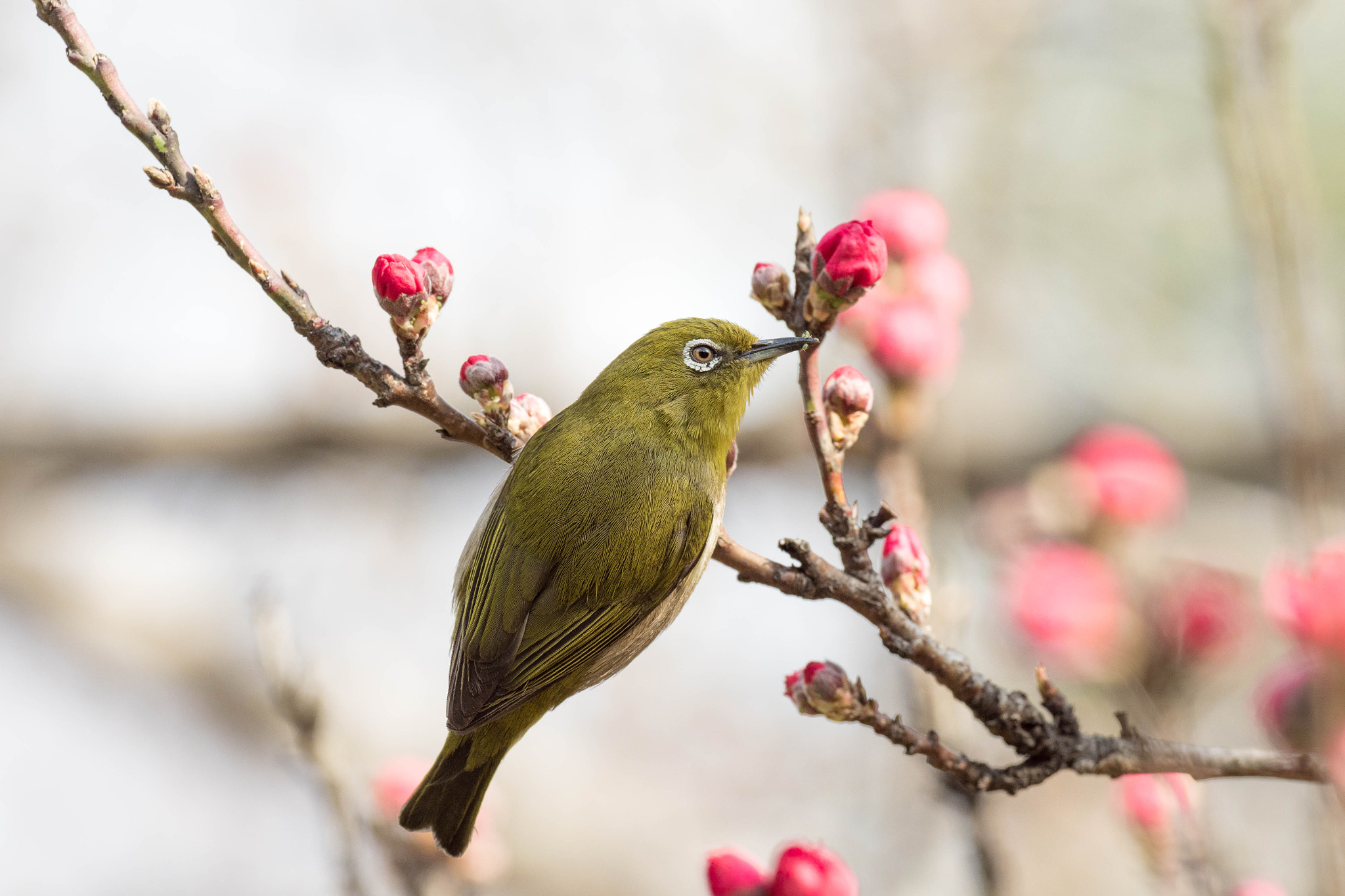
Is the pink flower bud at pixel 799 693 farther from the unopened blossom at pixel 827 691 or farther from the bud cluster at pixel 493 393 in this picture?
the bud cluster at pixel 493 393

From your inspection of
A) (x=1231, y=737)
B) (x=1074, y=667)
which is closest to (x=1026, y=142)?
(x=1231, y=737)

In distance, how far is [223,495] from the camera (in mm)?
8672

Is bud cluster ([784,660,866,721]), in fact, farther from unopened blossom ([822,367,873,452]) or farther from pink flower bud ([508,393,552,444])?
pink flower bud ([508,393,552,444])

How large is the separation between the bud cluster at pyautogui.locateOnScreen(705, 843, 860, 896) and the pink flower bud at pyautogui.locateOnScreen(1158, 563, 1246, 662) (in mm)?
805

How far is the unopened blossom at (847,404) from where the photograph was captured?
2555mm

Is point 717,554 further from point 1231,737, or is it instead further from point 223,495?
point 223,495

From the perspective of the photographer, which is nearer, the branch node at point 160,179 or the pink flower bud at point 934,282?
the branch node at point 160,179

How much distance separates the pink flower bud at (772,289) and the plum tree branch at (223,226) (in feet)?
2.50

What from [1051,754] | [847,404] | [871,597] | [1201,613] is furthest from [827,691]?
[1201,613]

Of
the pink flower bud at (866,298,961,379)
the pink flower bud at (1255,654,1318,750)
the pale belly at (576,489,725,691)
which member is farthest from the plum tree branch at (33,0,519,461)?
the pink flower bud at (1255,654,1318,750)

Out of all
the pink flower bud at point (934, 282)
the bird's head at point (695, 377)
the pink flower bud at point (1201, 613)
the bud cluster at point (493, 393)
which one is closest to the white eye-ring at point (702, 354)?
the bird's head at point (695, 377)

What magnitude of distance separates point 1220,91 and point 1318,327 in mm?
433

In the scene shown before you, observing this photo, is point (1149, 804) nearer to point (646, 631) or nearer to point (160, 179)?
point (646, 631)

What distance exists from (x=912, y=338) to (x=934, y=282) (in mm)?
193
